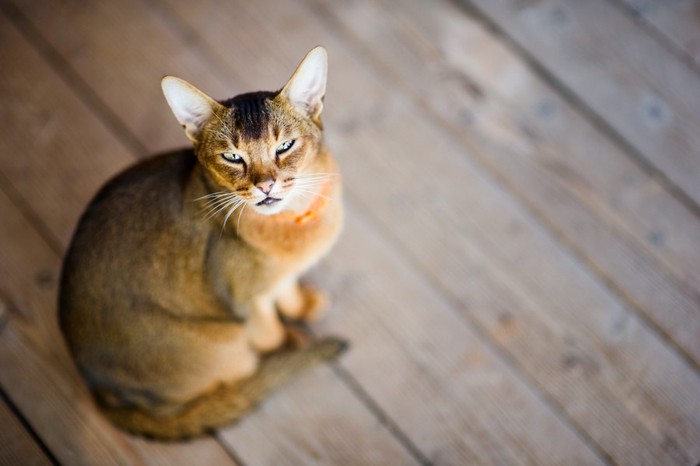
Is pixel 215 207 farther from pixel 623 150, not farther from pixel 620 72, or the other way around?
pixel 620 72

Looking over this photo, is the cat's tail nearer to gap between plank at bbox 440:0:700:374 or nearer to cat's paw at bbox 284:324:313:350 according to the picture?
cat's paw at bbox 284:324:313:350

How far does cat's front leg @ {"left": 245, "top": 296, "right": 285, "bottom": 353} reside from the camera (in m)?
1.47

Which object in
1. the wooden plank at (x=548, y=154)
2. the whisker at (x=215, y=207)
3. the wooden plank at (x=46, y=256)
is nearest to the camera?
the whisker at (x=215, y=207)

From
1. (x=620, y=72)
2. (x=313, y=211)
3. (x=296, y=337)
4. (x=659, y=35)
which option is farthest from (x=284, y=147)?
(x=659, y=35)

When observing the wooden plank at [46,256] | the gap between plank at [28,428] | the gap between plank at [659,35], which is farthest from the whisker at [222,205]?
the gap between plank at [659,35]

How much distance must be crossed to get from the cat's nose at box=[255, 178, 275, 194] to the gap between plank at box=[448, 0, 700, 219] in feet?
3.82

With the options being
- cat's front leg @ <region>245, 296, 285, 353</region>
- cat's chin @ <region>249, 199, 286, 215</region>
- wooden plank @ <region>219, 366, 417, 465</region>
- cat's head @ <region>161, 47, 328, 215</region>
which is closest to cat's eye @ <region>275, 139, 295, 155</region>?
cat's head @ <region>161, 47, 328, 215</region>

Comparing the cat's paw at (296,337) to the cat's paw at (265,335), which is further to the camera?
the cat's paw at (296,337)

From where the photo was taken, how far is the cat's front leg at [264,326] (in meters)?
1.47

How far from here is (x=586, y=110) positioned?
73.3 inches

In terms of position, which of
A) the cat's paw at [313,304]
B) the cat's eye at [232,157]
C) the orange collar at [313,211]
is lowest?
the cat's paw at [313,304]

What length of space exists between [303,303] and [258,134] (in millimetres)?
644

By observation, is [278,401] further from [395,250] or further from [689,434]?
[689,434]

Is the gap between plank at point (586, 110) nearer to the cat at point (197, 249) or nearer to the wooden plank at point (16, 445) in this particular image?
the cat at point (197, 249)
